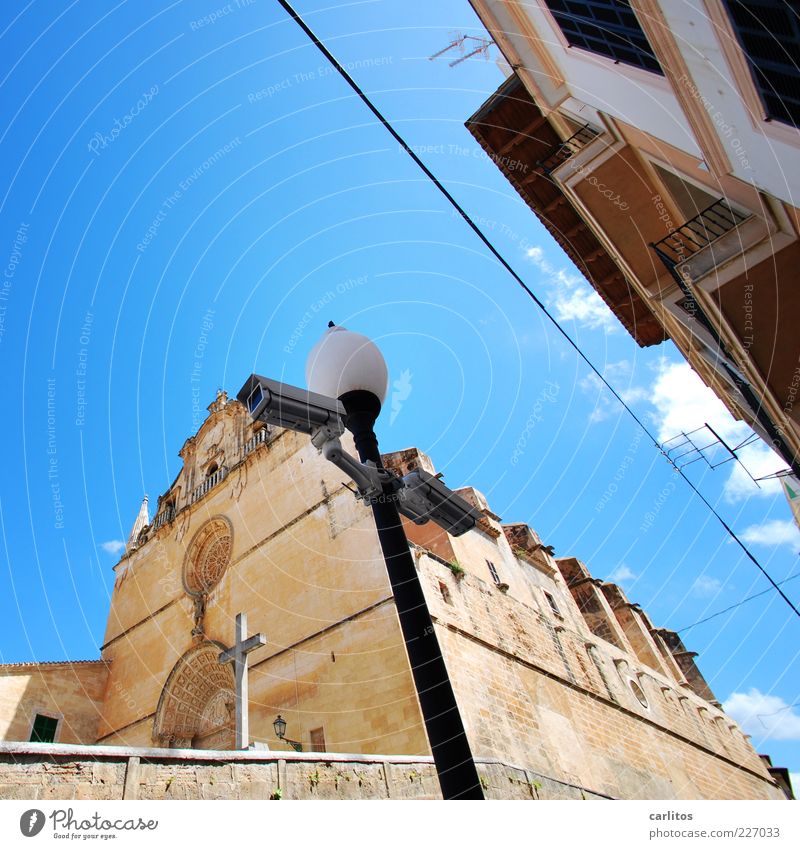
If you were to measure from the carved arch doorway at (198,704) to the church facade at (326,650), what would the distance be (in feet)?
0.16

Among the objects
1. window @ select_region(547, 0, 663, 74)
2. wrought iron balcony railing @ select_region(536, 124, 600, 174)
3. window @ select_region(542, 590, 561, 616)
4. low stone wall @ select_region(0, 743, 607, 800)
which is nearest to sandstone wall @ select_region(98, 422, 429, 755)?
low stone wall @ select_region(0, 743, 607, 800)

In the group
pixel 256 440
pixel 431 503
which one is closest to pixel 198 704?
pixel 256 440

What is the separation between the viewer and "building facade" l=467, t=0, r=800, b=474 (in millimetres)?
4305

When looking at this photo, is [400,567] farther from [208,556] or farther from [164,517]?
[164,517]

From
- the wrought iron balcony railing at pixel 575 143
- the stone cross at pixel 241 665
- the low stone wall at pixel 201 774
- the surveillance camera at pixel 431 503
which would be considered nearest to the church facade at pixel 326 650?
the stone cross at pixel 241 665

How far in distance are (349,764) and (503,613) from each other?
316 inches

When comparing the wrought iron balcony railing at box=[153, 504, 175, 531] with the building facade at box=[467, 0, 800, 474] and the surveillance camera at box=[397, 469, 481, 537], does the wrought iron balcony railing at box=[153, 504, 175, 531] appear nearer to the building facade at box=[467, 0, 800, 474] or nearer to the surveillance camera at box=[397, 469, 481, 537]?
the building facade at box=[467, 0, 800, 474]

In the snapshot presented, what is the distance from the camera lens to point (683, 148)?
19.4 ft

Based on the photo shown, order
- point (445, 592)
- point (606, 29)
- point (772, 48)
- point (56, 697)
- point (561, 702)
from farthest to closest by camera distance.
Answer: point (56, 697)
point (561, 702)
point (445, 592)
point (606, 29)
point (772, 48)

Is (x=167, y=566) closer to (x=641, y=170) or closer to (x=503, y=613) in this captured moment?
(x=503, y=613)

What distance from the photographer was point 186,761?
553 centimetres

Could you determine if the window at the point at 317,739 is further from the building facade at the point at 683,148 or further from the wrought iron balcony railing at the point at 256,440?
the building facade at the point at 683,148

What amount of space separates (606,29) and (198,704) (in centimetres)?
1745

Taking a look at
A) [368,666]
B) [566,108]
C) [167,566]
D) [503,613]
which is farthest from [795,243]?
[167,566]
